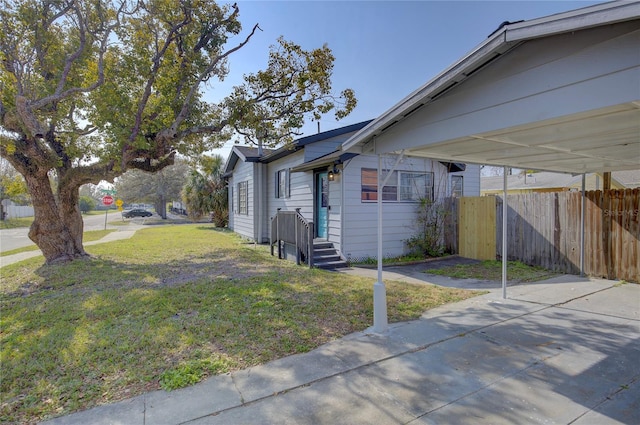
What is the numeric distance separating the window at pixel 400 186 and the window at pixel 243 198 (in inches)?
275

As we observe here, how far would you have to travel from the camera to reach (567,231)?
7.91 meters

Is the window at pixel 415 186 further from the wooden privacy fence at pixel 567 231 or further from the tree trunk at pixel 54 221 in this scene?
the tree trunk at pixel 54 221

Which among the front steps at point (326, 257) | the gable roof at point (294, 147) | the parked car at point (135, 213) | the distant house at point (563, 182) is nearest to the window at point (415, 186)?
the gable roof at point (294, 147)

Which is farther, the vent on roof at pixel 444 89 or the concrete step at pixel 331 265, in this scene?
the concrete step at pixel 331 265

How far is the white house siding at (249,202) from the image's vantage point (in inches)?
564

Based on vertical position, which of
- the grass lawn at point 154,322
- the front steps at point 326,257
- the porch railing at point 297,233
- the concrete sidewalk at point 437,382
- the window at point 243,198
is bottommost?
the concrete sidewalk at point 437,382

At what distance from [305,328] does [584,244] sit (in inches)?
272

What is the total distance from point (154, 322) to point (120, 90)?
7.34 m

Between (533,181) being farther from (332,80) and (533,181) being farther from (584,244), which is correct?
(332,80)

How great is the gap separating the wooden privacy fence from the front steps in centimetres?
429

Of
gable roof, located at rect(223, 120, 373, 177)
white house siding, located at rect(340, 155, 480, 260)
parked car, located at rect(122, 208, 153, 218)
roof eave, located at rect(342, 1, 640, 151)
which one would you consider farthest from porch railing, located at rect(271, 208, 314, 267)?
parked car, located at rect(122, 208, 153, 218)

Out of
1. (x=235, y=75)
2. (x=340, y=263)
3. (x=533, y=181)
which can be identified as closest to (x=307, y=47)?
(x=235, y=75)

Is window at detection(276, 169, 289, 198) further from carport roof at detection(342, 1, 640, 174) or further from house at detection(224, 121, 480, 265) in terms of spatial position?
carport roof at detection(342, 1, 640, 174)

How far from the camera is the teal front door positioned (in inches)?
412
